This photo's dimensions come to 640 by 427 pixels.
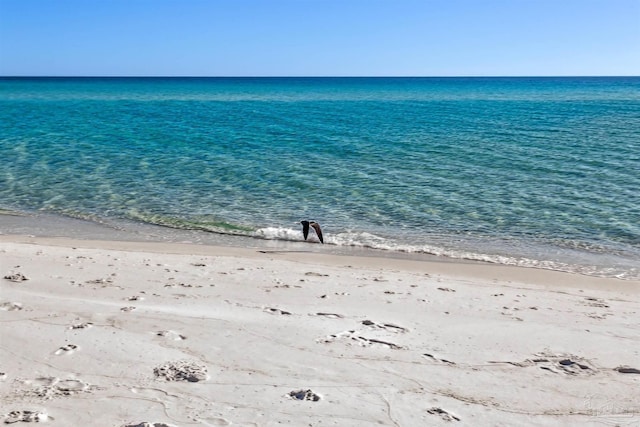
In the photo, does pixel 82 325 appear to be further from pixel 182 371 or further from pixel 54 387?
pixel 182 371

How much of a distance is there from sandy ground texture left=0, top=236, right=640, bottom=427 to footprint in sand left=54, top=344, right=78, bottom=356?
30 mm

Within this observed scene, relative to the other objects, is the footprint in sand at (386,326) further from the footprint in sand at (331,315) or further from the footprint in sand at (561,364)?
the footprint in sand at (561,364)

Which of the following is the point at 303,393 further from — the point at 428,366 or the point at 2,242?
the point at 2,242

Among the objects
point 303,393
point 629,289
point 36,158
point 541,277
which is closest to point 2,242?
point 303,393

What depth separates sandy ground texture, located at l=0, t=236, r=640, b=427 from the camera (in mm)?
5133

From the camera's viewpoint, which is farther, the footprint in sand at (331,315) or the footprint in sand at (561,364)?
the footprint in sand at (331,315)

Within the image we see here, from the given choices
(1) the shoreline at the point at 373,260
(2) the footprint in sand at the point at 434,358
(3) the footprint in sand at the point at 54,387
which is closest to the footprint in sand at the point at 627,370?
(2) the footprint in sand at the point at 434,358

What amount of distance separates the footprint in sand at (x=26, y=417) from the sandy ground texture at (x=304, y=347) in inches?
0.6

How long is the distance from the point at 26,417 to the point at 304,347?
103 inches

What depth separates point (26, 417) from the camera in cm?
478

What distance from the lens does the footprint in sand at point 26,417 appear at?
473 centimetres

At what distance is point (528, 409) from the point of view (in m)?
5.32

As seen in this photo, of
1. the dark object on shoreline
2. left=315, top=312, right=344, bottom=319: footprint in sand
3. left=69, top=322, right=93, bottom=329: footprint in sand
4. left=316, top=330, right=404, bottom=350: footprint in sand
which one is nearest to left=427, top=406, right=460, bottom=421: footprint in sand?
left=316, top=330, right=404, bottom=350: footprint in sand

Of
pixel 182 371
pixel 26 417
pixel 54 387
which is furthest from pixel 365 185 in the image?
pixel 26 417
